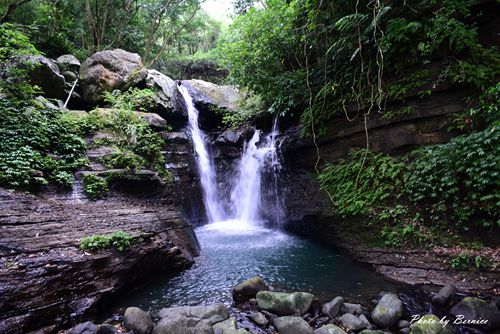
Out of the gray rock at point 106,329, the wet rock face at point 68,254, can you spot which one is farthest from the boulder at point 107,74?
the gray rock at point 106,329

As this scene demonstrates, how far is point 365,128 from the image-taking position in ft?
22.7

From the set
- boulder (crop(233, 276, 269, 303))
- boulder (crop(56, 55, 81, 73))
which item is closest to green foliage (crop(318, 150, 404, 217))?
boulder (crop(233, 276, 269, 303))

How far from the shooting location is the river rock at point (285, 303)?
4020 mm

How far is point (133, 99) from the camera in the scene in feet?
34.9

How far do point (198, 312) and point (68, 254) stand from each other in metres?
2.44

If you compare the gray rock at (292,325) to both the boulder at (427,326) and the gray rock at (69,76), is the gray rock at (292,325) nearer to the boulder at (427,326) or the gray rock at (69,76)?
the boulder at (427,326)

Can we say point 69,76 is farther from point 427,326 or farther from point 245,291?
point 427,326

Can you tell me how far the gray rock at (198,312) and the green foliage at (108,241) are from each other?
1618 millimetres

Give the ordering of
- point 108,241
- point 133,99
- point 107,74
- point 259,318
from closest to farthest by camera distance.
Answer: point 259,318
point 108,241
point 133,99
point 107,74

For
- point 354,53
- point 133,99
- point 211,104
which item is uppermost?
point 211,104

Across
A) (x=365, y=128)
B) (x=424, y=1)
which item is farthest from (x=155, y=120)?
(x=424, y=1)

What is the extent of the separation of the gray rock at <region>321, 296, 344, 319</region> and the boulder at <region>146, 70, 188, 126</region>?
9.88 m

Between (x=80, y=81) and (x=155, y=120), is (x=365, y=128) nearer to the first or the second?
(x=155, y=120)

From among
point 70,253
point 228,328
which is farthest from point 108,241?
point 228,328
